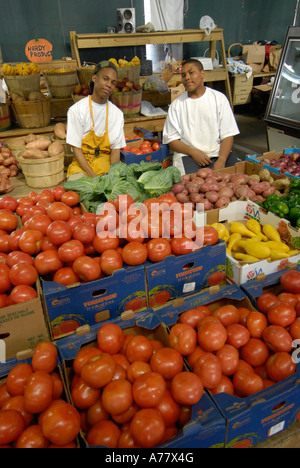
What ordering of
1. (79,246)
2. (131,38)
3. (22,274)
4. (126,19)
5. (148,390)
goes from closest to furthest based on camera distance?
1. (148,390)
2. (22,274)
3. (79,246)
4. (131,38)
5. (126,19)

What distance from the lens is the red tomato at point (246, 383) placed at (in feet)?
4.18

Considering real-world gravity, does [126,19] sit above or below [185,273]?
above

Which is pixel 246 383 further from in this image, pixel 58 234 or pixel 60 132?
pixel 60 132

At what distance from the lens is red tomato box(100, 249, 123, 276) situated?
64.2 inches

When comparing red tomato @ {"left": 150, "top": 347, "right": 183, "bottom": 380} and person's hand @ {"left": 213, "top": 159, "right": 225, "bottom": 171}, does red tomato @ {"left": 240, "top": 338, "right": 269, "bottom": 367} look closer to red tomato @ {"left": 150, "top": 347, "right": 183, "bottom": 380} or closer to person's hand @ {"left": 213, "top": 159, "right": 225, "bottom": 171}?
red tomato @ {"left": 150, "top": 347, "right": 183, "bottom": 380}

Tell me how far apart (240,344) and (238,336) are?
0.03m

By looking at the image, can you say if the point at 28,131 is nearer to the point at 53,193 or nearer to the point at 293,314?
the point at 53,193

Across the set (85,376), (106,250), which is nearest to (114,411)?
(85,376)

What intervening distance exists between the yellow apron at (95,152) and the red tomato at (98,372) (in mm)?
2874

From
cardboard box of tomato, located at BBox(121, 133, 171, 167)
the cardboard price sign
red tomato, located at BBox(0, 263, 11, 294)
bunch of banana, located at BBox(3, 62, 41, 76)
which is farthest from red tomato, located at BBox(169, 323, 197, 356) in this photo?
the cardboard price sign

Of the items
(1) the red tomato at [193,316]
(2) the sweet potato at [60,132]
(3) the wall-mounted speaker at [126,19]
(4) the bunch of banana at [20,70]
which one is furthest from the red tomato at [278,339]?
(3) the wall-mounted speaker at [126,19]

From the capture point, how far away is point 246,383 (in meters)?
1.29

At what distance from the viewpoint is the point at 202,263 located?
1.80 metres

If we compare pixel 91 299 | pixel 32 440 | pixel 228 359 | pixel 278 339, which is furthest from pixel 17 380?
pixel 278 339
